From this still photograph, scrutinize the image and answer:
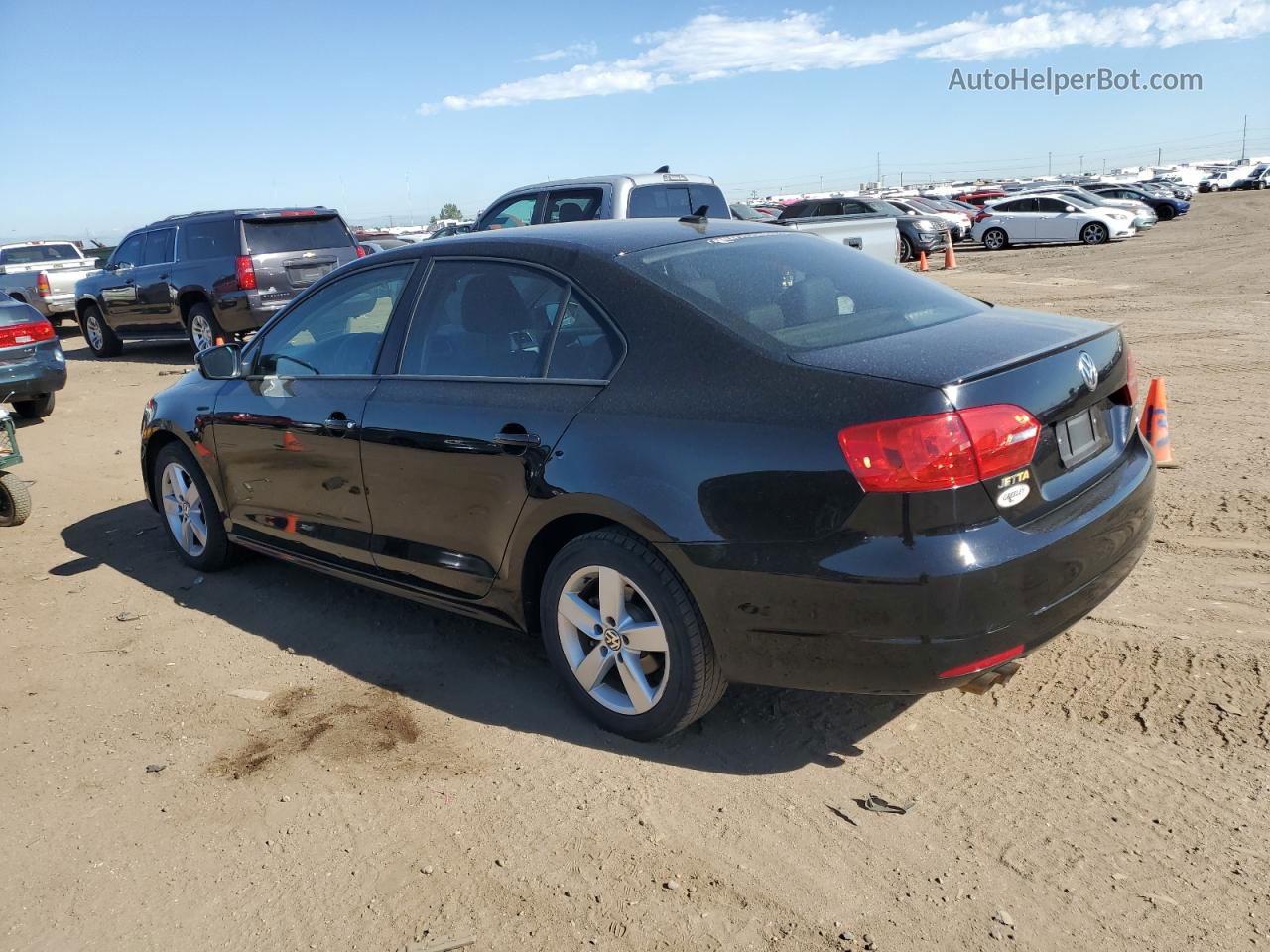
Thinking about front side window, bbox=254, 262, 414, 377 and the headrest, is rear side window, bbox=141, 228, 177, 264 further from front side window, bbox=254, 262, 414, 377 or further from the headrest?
the headrest

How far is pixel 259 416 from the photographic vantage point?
498 centimetres

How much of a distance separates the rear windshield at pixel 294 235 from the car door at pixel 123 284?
2.70 metres

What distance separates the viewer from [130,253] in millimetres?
15297

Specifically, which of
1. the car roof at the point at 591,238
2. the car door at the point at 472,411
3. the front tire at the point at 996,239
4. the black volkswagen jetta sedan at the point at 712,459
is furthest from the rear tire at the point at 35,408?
the front tire at the point at 996,239

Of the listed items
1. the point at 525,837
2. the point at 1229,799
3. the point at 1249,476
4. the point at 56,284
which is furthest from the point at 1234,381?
the point at 56,284

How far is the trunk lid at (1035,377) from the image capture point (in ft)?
9.75

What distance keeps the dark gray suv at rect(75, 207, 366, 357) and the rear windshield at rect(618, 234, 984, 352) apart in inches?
421

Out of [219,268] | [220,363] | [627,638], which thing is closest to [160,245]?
[219,268]

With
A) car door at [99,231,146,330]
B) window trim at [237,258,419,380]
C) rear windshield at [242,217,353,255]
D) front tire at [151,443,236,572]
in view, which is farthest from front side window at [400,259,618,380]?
car door at [99,231,146,330]

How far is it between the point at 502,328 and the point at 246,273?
10376 millimetres

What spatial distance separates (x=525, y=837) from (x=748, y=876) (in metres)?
0.70

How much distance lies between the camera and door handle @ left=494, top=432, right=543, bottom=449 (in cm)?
365

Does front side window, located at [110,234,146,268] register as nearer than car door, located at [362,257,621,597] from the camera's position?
No

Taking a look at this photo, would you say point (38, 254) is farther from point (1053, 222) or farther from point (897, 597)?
point (1053, 222)
